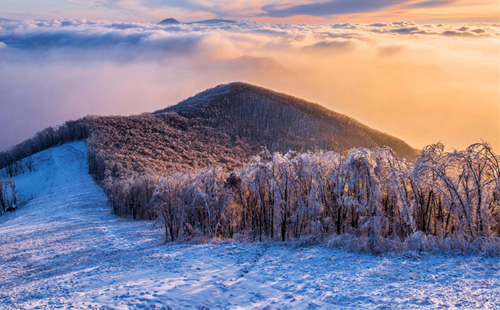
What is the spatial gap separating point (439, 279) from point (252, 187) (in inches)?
505

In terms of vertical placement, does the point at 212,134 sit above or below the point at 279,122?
below

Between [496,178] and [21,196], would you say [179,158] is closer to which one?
[21,196]

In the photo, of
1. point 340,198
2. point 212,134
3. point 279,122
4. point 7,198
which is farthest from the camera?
point 279,122

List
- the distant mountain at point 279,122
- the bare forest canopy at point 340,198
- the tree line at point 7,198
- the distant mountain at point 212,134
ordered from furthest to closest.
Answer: the distant mountain at point 279,122, the distant mountain at point 212,134, the tree line at point 7,198, the bare forest canopy at point 340,198

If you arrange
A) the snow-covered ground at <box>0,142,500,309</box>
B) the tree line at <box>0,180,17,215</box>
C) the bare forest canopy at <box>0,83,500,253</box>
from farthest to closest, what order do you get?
1. the tree line at <box>0,180,17,215</box>
2. the bare forest canopy at <box>0,83,500,253</box>
3. the snow-covered ground at <box>0,142,500,309</box>

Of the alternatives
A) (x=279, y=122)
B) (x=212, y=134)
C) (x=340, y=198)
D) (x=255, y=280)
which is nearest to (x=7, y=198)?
(x=212, y=134)

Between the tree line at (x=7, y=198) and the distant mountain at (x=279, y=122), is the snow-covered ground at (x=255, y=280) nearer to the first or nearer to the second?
the tree line at (x=7, y=198)

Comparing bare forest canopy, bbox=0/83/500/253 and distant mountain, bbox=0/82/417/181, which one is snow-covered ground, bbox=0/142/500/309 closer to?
bare forest canopy, bbox=0/83/500/253

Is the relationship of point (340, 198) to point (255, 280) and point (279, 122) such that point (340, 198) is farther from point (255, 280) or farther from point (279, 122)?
point (279, 122)

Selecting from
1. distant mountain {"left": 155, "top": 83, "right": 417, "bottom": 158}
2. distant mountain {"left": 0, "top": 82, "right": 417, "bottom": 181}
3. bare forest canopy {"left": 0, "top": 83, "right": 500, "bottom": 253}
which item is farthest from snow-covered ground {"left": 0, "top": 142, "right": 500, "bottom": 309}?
distant mountain {"left": 155, "top": 83, "right": 417, "bottom": 158}

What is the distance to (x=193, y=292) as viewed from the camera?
1146cm

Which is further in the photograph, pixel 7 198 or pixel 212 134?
pixel 212 134

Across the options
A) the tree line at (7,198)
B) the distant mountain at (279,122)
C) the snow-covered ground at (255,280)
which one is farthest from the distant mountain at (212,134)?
the snow-covered ground at (255,280)

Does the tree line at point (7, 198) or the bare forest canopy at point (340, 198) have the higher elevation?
the bare forest canopy at point (340, 198)
